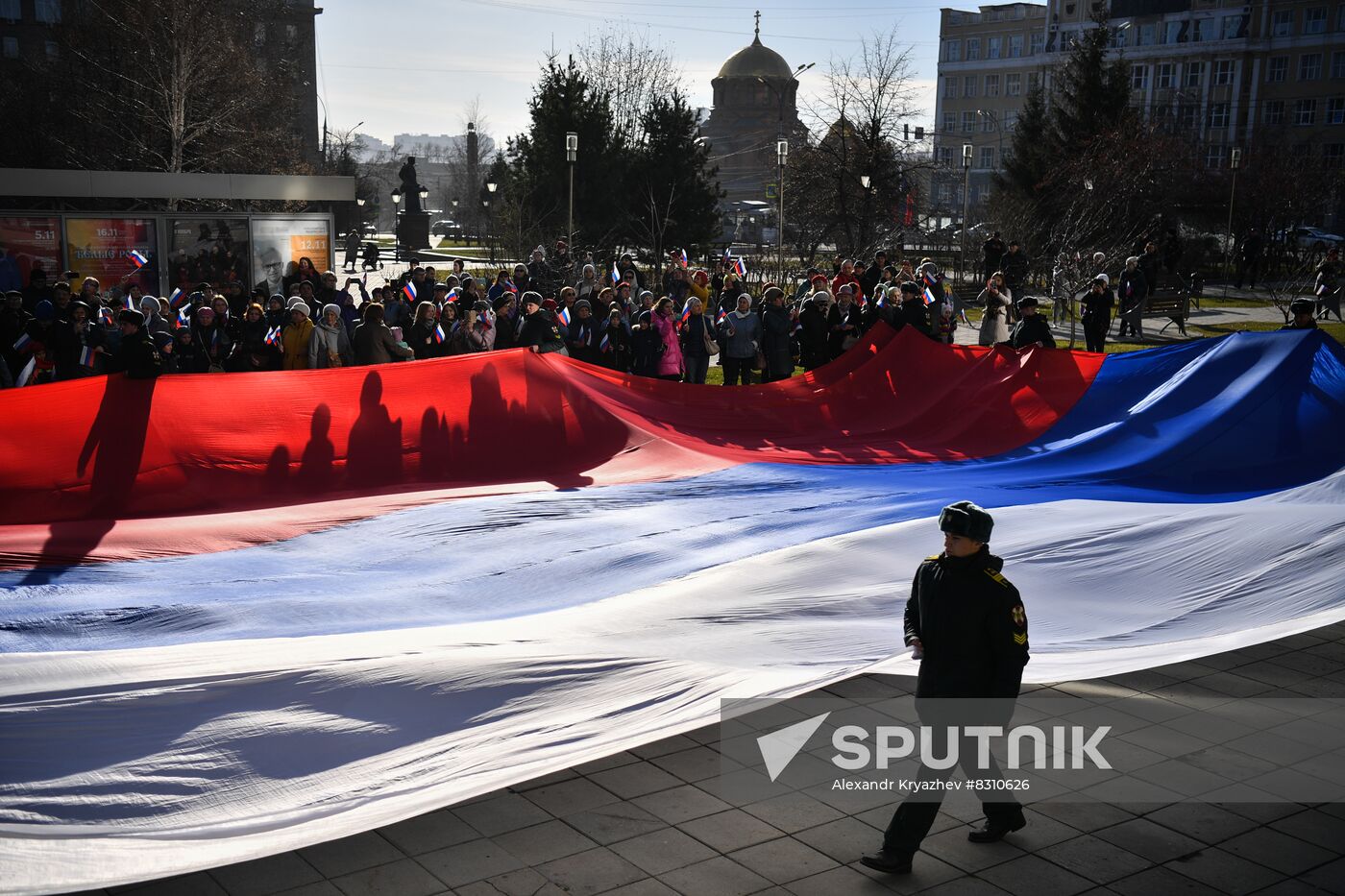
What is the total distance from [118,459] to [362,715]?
5.40 metres

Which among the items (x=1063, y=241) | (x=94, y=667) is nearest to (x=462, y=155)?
(x=1063, y=241)

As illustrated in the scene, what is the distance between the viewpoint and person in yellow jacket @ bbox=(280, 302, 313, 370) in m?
14.1

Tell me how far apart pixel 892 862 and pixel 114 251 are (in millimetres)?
20399

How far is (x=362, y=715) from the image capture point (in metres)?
6.24

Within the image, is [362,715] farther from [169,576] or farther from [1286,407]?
[1286,407]

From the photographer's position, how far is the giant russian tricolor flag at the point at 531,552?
5957 mm

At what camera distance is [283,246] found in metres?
23.9

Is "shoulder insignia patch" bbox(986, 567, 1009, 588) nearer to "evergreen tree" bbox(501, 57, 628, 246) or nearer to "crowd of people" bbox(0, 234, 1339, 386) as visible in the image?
"crowd of people" bbox(0, 234, 1339, 386)

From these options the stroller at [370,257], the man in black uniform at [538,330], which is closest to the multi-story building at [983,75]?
the stroller at [370,257]

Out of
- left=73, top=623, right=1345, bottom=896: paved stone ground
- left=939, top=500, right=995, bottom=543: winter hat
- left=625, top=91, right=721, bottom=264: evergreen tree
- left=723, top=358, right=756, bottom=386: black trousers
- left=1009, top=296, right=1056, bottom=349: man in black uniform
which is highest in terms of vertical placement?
left=625, top=91, right=721, bottom=264: evergreen tree

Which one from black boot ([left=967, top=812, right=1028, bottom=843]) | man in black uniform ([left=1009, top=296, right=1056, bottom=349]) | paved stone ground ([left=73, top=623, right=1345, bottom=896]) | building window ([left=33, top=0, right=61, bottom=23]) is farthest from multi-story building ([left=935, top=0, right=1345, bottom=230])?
black boot ([left=967, top=812, right=1028, bottom=843])

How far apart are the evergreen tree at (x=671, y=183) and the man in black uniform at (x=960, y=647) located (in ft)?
106

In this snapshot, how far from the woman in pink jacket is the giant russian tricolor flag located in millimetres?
2098

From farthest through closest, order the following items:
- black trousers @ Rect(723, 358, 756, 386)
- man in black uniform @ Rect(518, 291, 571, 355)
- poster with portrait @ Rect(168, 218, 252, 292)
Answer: poster with portrait @ Rect(168, 218, 252, 292) → black trousers @ Rect(723, 358, 756, 386) → man in black uniform @ Rect(518, 291, 571, 355)
